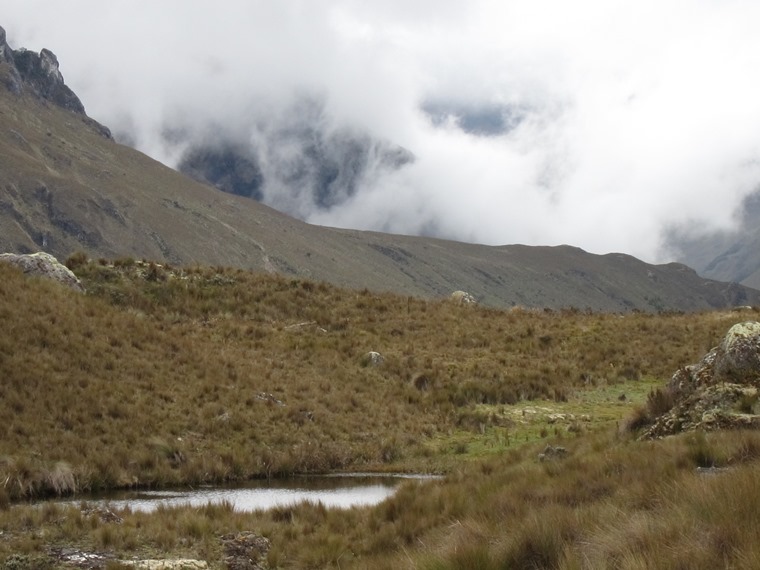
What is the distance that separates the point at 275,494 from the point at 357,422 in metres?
7.10

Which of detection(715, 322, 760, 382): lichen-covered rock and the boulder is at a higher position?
the boulder

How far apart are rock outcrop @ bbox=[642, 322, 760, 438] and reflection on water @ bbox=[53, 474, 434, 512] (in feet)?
18.7

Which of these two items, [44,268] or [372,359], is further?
[372,359]

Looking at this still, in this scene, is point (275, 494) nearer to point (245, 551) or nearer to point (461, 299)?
point (245, 551)

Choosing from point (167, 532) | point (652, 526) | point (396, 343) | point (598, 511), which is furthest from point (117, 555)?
point (396, 343)

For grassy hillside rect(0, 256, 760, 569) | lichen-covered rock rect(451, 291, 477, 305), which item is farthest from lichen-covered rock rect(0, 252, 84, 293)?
lichen-covered rock rect(451, 291, 477, 305)

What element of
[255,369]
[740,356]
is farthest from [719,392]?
[255,369]

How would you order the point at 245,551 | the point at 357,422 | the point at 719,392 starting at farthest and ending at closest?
the point at 357,422, the point at 719,392, the point at 245,551

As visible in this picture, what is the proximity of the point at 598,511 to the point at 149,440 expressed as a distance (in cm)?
1293

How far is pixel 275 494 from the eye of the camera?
16484mm

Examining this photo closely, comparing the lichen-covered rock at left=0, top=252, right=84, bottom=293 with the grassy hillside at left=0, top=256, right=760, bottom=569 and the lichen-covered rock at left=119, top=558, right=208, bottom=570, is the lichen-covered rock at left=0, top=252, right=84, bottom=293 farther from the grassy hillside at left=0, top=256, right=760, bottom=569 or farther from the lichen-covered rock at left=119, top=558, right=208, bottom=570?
the lichen-covered rock at left=119, top=558, right=208, bottom=570

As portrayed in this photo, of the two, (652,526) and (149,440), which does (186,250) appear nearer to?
(149,440)

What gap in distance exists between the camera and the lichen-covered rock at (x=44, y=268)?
2836 cm

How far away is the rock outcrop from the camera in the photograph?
42.1 ft
